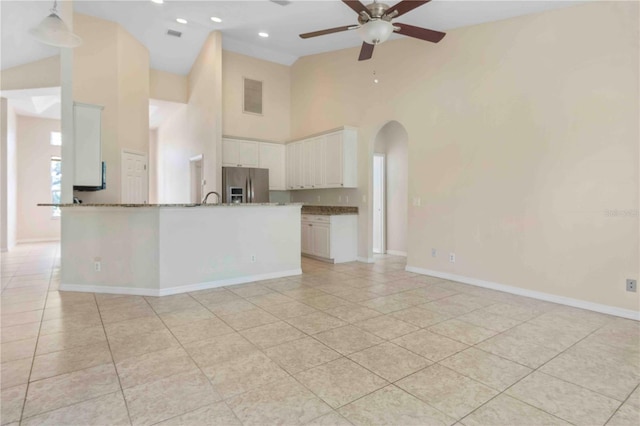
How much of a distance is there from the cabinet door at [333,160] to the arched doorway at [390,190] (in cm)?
104

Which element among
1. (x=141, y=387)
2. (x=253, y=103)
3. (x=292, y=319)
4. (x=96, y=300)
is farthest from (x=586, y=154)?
(x=253, y=103)

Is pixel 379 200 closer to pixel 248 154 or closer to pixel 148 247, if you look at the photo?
pixel 248 154

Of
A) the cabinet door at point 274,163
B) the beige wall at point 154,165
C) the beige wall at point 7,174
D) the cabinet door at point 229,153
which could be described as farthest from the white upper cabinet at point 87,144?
the beige wall at point 154,165

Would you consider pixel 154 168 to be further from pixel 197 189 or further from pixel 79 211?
pixel 79 211

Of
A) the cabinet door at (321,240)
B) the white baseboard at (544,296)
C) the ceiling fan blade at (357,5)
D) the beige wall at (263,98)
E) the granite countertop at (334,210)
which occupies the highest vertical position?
the beige wall at (263,98)

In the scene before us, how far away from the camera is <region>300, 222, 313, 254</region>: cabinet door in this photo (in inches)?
263

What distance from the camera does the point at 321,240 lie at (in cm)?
638

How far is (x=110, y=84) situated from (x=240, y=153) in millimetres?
2521

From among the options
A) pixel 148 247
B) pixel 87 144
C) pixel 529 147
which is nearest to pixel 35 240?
pixel 87 144

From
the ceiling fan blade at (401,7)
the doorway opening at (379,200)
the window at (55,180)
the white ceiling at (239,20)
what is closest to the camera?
the ceiling fan blade at (401,7)

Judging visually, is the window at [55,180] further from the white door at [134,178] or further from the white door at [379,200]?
the white door at [379,200]

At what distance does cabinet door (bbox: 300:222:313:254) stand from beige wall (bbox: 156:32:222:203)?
186cm

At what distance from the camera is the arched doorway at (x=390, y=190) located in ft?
23.1

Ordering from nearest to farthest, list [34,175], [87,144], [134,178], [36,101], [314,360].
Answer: [314,360] → [87,144] → [134,178] → [36,101] → [34,175]
